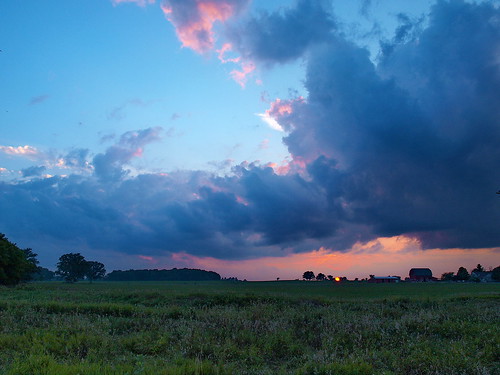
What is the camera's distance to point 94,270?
15100cm

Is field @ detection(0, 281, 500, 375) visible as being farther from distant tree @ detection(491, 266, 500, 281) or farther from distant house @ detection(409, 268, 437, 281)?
distant house @ detection(409, 268, 437, 281)

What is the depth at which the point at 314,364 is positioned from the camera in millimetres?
9398

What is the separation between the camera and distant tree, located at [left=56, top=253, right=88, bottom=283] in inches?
5438

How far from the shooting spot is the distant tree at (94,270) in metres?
145

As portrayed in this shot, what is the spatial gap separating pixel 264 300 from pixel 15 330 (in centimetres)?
2161

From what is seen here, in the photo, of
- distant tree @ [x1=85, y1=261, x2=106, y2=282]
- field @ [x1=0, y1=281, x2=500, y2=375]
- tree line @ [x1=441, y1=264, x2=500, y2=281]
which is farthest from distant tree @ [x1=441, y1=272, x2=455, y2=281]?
field @ [x1=0, y1=281, x2=500, y2=375]

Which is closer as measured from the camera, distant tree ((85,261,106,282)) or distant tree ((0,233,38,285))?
distant tree ((0,233,38,285))

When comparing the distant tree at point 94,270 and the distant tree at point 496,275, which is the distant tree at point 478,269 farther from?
the distant tree at point 94,270

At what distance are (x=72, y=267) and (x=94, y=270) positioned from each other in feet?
41.6

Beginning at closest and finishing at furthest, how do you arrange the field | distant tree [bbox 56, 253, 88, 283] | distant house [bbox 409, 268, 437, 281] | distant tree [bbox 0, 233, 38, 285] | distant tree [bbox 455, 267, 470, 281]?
the field, distant tree [bbox 0, 233, 38, 285], distant tree [bbox 56, 253, 88, 283], distant tree [bbox 455, 267, 470, 281], distant house [bbox 409, 268, 437, 281]

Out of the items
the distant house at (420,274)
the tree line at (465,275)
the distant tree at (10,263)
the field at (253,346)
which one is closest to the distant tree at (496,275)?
the tree line at (465,275)

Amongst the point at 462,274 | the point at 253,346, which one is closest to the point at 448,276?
the point at 462,274

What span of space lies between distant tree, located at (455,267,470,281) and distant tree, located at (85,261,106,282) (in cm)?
15095

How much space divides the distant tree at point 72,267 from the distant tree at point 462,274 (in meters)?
154
